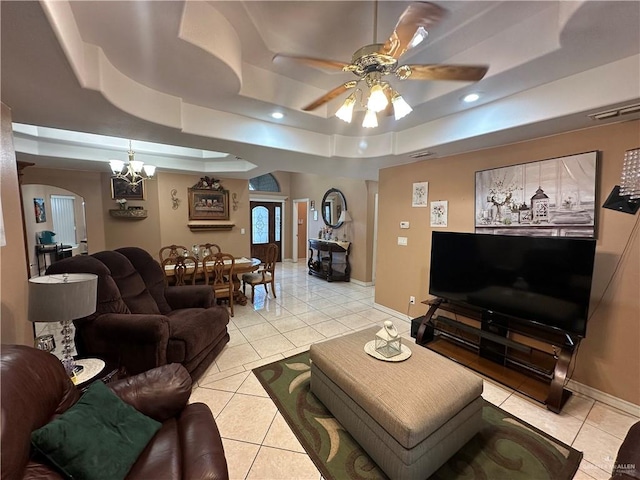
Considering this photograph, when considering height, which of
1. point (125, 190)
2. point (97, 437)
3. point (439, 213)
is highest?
point (125, 190)

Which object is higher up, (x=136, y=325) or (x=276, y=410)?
(x=136, y=325)

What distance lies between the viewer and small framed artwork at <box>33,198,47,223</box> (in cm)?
637

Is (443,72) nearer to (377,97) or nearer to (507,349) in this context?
(377,97)

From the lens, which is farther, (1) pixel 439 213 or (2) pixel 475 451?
(1) pixel 439 213

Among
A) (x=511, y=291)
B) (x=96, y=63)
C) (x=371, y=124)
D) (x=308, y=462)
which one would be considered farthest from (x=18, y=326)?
(x=511, y=291)

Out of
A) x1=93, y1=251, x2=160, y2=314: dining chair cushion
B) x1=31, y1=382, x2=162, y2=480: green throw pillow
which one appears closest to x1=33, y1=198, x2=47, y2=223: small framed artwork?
x1=93, y1=251, x2=160, y2=314: dining chair cushion

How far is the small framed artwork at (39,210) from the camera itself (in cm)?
637

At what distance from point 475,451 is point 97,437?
2129mm

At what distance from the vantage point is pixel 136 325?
7.11 feet

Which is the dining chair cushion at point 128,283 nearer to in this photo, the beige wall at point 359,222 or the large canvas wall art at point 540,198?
the large canvas wall art at point 540,198

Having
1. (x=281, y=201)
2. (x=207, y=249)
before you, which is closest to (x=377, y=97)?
(x=207, y=249)

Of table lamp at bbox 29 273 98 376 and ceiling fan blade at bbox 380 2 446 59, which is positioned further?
table lamp at bbox 29 273 98 376

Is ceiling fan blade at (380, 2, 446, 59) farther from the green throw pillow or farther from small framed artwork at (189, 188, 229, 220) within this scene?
small framed artwork at (189, 188, 229, 220)

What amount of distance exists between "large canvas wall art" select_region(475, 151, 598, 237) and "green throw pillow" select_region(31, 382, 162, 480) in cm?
331
